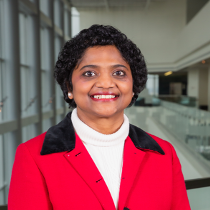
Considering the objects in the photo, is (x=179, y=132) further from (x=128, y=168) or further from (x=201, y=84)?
(x=201, y=84)

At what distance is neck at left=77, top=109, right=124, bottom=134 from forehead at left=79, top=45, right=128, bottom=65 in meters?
0.29

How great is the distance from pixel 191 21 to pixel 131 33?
3.01 m

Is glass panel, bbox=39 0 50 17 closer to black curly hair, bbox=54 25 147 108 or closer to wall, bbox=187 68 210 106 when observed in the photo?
black curly hair, bbox=54 25 147 108

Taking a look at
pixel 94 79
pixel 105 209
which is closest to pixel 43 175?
pixel 105 209

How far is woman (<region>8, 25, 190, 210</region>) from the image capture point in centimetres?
111

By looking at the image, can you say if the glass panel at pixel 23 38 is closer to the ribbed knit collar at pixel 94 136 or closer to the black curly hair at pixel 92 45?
the black curly hair at pixel 92 45

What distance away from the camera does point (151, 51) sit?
330 inches

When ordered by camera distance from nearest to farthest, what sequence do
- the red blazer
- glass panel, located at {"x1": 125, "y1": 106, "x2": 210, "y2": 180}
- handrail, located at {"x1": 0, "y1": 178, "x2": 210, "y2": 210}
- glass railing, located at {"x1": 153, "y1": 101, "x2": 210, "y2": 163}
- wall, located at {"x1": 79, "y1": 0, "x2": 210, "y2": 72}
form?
1. the red blazer
2. handrail, located at {"x1": 0, "y1": 178, "x2": 210, "y2": 210}
3. glass panel, located at {"x1": 125, "y1": 106, "x2": 210, "y2": 180}
4. glass railing, located at {"x1": 153, "y1": 101, "x2": 210, "y2": 163}
5. wall, located at {"x1": 79, "y1": 0, "x2": 210, "y2": 72}

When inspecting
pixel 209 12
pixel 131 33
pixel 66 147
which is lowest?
pixel 66 147

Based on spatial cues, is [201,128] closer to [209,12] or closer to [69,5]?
[209,12]

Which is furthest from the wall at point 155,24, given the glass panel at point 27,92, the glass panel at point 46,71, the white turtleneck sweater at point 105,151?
the white turtleneck sweater at point 105,151

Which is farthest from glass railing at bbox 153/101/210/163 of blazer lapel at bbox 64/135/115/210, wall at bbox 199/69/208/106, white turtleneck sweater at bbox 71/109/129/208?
wall at bbox 199/69/208/106

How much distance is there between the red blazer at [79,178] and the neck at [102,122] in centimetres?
10

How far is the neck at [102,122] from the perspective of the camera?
4.17 ft
